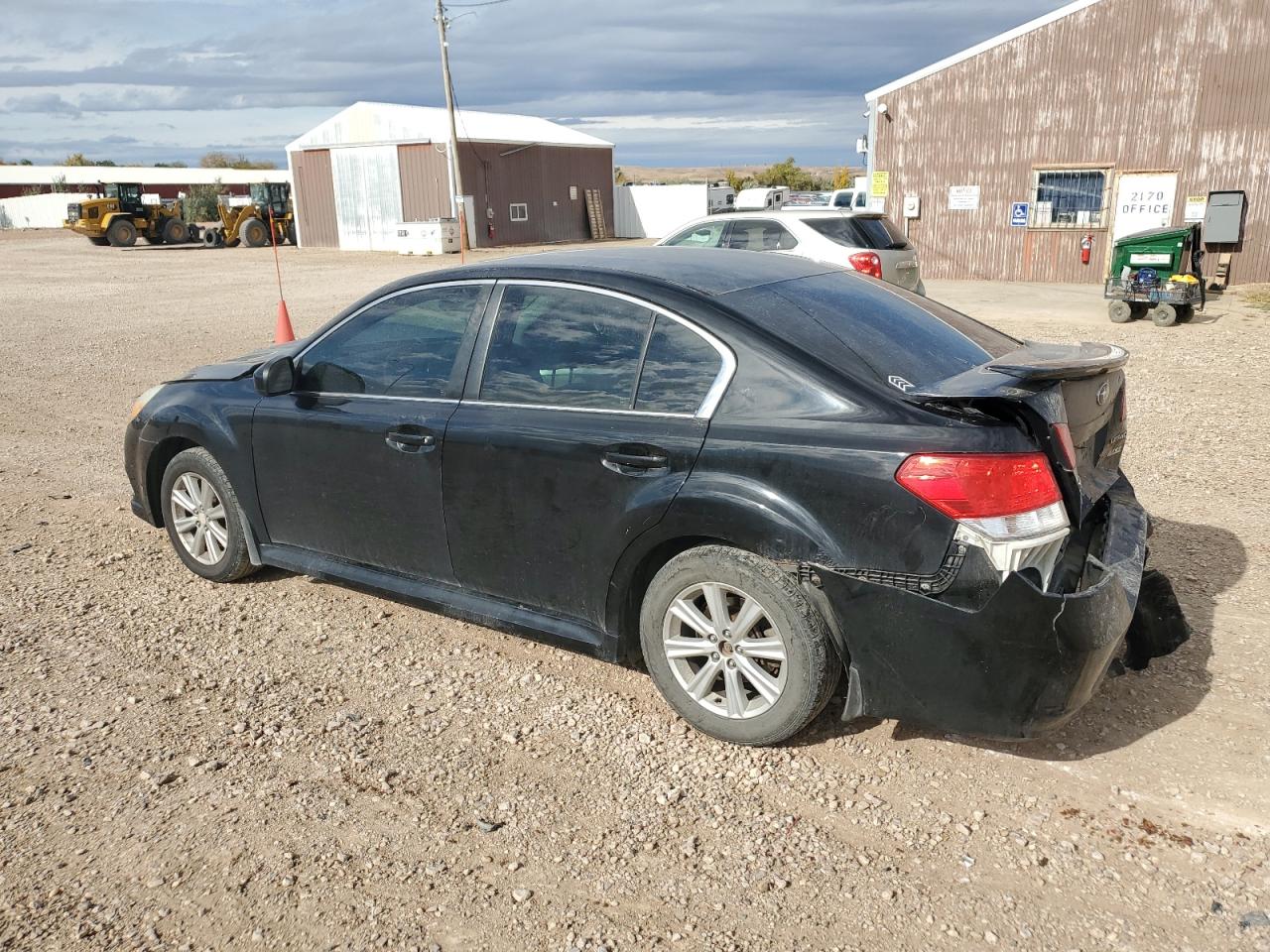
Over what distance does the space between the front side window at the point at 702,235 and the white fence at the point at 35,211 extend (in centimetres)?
4994

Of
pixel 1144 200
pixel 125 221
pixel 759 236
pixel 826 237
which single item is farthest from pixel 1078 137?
pixel 125 221

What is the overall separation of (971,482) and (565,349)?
159cm

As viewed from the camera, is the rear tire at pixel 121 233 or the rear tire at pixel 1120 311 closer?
the rear tire at pixel 1120 311

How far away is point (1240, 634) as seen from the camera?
169 inches

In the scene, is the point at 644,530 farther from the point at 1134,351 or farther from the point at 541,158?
the point at 541,158

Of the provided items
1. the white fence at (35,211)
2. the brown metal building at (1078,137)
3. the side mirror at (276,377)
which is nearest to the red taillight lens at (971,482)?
the side mirror at (276,377)

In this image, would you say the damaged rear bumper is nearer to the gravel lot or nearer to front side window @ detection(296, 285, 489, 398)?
the gravel lot

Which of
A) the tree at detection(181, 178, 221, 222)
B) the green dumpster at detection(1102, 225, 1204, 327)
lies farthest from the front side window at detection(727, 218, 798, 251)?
the tree at detection(181, 178, 221, 222)

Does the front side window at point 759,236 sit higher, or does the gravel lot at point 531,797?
the front side window at point 759,236

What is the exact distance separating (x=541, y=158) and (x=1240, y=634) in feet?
121

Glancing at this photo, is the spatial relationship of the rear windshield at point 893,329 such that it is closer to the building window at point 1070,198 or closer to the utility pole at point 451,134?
the building window at point 1070,198

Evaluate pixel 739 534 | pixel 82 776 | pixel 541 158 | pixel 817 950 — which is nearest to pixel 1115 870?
pixel 817 950

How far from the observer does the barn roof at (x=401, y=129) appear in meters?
35.5

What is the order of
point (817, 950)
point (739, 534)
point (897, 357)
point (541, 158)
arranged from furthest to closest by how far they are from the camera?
point (541, 158) < point (897, 357) < point (739, 534) < point (817, 950)
